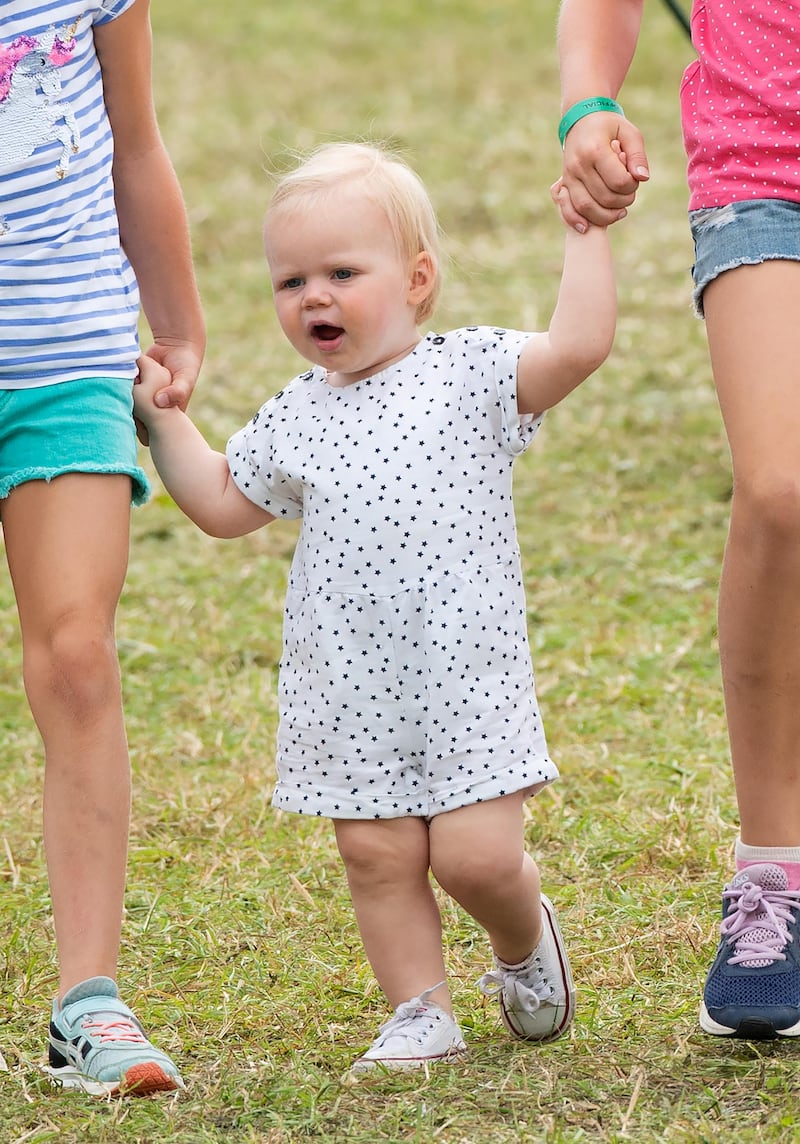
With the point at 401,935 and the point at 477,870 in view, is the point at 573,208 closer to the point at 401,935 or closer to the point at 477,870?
the point at 477,870

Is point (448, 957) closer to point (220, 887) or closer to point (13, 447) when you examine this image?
point (220, 887)

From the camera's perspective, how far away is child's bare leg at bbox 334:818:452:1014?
8.46 ft

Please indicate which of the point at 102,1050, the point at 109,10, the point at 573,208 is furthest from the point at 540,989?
the point at 109,10

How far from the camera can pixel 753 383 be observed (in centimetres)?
256

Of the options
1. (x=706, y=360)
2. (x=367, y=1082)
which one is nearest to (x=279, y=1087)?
(x=367, y=1082)

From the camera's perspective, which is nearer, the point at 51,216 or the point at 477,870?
the point at 477,870

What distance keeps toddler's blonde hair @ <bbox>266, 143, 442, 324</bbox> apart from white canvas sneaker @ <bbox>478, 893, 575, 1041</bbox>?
3.14ft

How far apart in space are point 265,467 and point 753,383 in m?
0.71

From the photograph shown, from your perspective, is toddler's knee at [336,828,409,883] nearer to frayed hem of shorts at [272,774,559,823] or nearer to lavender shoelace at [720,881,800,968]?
frayed hem of shorts at [272,774,559,823]

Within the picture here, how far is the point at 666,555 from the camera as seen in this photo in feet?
18.5

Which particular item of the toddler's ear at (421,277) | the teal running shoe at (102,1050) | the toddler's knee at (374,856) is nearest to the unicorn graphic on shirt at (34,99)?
the toddler's ear at (421,277)

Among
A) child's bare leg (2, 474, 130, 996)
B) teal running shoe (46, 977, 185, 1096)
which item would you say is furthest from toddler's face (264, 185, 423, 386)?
teal running shoe (46, 977, 185, 1096)

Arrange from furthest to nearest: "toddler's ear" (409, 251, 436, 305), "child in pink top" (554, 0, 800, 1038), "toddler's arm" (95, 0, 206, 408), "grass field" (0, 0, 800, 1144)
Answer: "toddler's arm" (95, 0, 206, 408) → "toddler's ear" (409, 251, 436, 305) → "child in pink top" (554, 0, 800, 1038) → "grass field" (0, 0, 800, 1144)

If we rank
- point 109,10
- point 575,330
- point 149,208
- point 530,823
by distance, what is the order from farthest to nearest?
point 530,823 → point 149,208 → point 109,10 → point 575,330
